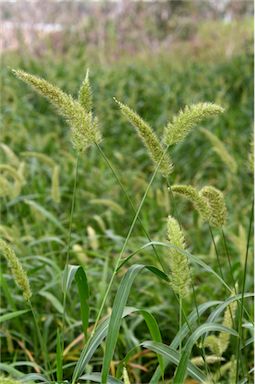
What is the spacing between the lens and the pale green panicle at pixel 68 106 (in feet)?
4.43

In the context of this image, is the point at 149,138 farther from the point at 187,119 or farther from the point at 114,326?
the point at 114,326

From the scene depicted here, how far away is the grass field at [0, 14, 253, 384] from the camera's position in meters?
1.52

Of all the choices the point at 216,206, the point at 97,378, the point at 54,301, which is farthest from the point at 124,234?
the point at 97,378

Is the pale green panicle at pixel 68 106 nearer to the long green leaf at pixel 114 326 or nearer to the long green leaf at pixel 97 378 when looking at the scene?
the long green leaf at pixel 114 326

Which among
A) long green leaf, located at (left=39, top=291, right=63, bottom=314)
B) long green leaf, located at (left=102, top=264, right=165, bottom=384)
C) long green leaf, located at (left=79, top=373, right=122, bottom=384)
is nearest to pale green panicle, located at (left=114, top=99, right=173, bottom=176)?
long green leaf, located at (left=102, top=264, right=165, bottom=384)

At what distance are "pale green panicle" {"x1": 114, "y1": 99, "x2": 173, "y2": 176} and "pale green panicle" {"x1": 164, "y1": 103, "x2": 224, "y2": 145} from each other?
1.1 inches

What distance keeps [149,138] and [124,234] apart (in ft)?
6.96

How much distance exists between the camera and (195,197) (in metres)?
1.48

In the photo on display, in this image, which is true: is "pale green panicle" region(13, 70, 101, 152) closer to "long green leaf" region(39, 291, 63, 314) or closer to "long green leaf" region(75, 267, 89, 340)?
"long green leaf" region(75, 267, 89, 340)

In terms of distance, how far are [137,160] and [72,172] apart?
3.13 ft

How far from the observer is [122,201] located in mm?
3871

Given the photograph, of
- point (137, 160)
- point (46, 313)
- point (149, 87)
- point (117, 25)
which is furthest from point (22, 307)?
point (117, 25)

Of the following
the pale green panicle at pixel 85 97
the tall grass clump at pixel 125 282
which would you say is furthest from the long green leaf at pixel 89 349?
the pale green panicle at pixel 85 97

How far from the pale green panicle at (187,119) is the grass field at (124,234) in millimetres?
112
